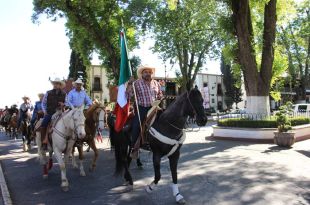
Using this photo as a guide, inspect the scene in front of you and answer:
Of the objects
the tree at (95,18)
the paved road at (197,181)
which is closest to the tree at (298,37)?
the tree at (95,18)

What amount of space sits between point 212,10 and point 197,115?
16.3 m

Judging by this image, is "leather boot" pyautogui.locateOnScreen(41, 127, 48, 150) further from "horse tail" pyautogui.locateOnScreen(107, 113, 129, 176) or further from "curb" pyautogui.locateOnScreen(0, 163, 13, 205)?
"horse tail" pyautogui.locateOnScreen(107, 113, 129, 176)

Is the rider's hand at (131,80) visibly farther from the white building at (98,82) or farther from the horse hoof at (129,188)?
the white building at (98,82)

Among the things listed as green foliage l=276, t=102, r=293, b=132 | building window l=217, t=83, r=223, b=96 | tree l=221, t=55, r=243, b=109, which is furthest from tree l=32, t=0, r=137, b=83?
building window l=217, t=83, r=223, b=96

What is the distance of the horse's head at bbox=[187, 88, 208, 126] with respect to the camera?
6.41m

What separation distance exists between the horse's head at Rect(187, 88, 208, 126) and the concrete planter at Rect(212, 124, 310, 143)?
10007 mm

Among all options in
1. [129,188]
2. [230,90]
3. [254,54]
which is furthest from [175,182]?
[230,90]

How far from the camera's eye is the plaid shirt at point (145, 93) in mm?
7527

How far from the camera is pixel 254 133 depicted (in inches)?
629

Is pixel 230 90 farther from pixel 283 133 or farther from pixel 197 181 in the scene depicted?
pixel 197 181

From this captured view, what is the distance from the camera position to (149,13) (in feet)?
92.8

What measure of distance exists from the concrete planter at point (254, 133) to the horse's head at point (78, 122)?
10071mm

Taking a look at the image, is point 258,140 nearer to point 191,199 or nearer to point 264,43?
point 264,43

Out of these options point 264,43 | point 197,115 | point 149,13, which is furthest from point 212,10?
point 197,115
